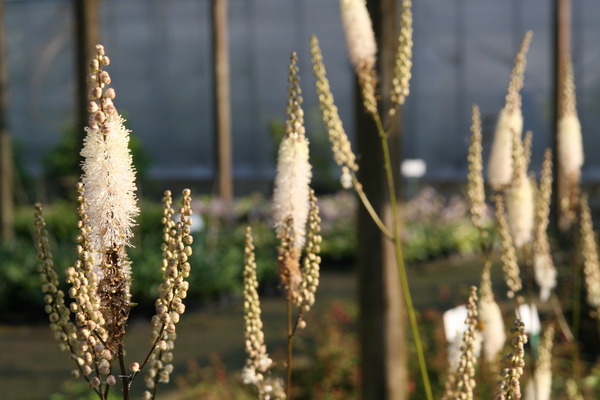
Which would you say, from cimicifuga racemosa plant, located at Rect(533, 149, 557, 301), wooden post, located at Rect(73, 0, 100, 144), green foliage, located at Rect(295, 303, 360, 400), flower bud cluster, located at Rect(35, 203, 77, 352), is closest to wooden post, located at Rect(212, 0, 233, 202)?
wooden post, located at Rect(73, 0, 100, 144)

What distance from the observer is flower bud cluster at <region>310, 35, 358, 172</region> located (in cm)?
166

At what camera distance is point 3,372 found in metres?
6.57

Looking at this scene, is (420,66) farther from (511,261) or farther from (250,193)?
(511,261)

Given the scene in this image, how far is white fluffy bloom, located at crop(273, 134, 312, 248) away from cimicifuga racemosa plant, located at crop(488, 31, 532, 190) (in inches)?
31.7

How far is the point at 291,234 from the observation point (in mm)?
1366

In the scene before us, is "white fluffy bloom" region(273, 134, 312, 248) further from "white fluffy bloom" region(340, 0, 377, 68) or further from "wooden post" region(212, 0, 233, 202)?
"wooden post" region(212, 0, 233, 202)

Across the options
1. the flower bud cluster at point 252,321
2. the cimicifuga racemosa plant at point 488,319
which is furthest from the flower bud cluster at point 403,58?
the flower bud cluster at point 252,321

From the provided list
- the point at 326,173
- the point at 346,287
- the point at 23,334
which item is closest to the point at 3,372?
the point at 23,334

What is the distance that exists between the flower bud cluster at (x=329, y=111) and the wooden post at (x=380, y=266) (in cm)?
177

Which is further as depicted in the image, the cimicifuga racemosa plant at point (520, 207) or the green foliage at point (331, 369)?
the green foliage at point (331, 369)

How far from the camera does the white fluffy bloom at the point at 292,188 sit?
4.40 ft

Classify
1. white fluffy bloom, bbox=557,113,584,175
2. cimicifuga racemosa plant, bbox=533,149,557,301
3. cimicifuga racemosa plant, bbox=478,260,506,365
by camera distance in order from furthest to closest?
white fluffy bloom, bbox=557,113,584,175 → cimicifuga racemosa plant, bbox=533,149,557,301 → cimicifuga racemosa plant, bbox=478,260,506,365

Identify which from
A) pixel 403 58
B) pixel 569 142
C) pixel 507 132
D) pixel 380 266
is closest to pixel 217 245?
pixel 380 266

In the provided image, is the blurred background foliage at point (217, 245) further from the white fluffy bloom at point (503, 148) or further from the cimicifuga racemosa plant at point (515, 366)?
the cimicifuga racemosa plant at point (515, 366)
